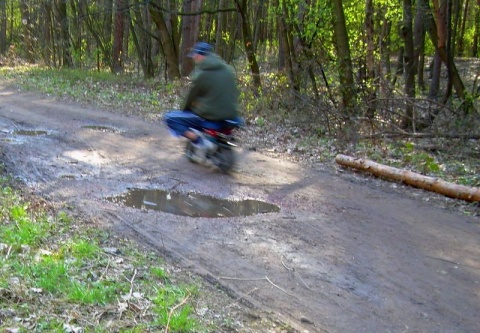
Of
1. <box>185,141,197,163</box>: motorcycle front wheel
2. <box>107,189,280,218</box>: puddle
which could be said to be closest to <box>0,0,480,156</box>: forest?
<box>185,141,197,163</box>: motorcycle front wheel

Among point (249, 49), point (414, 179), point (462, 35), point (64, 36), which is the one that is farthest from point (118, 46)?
point (462, 35)

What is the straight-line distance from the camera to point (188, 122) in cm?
1023

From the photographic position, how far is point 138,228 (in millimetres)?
7043

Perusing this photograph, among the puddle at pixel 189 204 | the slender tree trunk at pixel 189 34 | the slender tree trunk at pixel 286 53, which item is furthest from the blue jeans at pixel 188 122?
the slender tree trunk at pixel 189 34

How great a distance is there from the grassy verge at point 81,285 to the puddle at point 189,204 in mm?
1384

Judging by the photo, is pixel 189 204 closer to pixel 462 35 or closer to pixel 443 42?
pixel 443 42

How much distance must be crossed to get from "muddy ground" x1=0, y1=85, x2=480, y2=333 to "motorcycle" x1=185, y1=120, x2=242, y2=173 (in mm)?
205

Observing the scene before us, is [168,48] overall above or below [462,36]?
below

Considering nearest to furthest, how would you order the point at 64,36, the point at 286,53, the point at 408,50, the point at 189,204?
the point at 189,204 < the point at 408,50 < the point at 286,53 < the point at 64,36

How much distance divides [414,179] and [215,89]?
3.94 meters

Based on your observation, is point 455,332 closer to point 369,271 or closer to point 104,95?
point 369,271

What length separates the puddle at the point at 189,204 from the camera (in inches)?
313

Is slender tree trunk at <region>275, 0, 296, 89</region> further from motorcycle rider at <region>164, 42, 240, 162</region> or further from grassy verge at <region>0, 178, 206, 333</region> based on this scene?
grassy verge at <region>0, 178, 206, 333</region>

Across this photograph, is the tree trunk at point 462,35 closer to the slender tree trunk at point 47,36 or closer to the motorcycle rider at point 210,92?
the slender tree trunk at point 47,36
